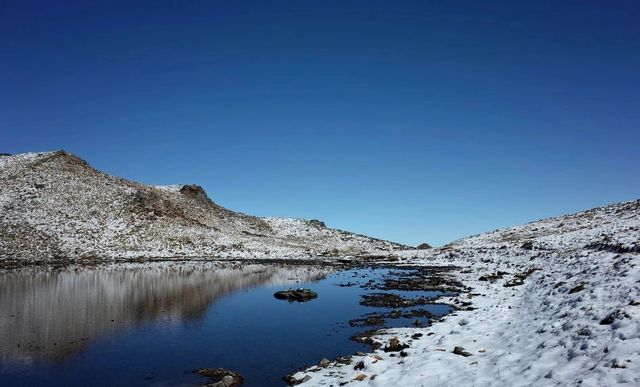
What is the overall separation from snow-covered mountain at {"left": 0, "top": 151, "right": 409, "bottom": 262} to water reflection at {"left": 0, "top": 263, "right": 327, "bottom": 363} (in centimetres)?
2520

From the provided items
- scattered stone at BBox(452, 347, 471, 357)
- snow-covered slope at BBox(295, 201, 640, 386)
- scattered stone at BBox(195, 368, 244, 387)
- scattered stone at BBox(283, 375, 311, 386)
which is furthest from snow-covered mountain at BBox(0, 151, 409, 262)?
scattered stone at BBox(452, 347, 471, 357)

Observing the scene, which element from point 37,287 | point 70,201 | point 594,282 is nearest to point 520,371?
point 594,282

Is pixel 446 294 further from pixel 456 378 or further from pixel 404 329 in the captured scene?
pixel 456 378

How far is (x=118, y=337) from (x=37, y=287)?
740 inches

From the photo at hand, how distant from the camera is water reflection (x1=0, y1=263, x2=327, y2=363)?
18594 mm

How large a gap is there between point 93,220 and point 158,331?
72.4 metres

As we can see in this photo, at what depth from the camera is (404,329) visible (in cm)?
2031

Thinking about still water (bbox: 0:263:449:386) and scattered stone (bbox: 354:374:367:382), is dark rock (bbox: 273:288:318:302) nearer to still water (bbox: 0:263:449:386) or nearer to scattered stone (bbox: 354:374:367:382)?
still water (bbox: 0:263:449:386)

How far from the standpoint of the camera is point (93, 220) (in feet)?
271

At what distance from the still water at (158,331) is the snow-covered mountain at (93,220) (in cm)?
3364

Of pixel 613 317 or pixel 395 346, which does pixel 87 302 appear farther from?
pixel 613 317

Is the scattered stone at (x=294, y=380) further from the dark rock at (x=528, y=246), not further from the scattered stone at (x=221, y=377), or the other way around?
the dark rock at (x=528, y=246)

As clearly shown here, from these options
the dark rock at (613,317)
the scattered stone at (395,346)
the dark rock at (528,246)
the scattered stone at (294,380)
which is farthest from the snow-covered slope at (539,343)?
the dark rock at (528,246)

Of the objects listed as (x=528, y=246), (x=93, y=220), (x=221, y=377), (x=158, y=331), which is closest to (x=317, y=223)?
(x=93, y=220)
